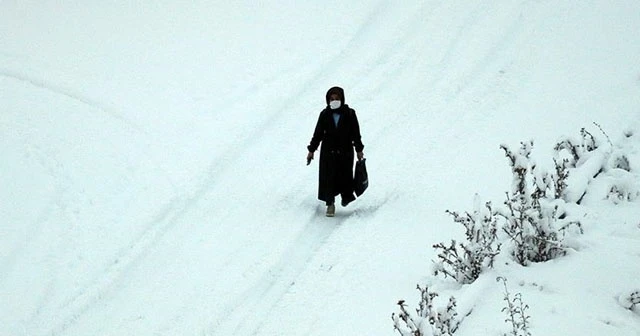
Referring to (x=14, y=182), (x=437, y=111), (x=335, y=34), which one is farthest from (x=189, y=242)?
(x=335, y=34)

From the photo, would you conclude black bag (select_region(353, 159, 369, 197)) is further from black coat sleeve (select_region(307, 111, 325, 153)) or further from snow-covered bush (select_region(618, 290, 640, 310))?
snow-covered bush (select_region(618, 290, 640, 310))

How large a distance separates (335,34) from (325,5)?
1.76m

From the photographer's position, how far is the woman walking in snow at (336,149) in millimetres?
7797

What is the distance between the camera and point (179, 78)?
1257cm

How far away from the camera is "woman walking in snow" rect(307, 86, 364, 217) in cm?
780

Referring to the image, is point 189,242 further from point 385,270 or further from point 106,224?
point 385,270

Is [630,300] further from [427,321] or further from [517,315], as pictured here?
[427,321]

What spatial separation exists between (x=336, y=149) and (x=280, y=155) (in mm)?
1935

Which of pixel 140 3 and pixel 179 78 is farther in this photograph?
pixel 140 3

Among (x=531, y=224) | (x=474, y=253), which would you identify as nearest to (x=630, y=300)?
(x=531, y=224)

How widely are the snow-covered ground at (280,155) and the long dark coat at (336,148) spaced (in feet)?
1.19

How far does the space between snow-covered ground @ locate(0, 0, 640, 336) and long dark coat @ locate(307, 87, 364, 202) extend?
1.19ft

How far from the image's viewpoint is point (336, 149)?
7898 millimetres

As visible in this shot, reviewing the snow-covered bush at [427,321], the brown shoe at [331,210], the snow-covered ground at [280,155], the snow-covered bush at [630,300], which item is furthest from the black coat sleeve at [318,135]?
the snow-covered bush at [630,300]
